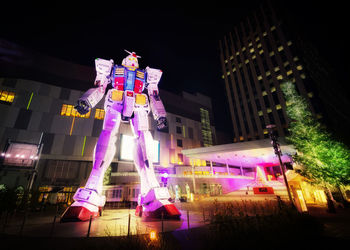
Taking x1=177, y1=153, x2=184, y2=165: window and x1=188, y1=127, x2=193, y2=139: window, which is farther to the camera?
x1=188, y1=127, x2=193, y2=139: window

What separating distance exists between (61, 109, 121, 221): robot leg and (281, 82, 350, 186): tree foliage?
12.2 m

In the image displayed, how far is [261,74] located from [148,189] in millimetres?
48406

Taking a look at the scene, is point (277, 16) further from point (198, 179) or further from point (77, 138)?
point (77, 138)

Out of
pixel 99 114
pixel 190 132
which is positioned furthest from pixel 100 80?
pixel 190 132

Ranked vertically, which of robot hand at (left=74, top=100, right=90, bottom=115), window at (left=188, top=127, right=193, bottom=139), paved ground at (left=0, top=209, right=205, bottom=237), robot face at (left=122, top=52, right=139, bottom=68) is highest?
window at (left=188, top=127, right=193, bottom=139)

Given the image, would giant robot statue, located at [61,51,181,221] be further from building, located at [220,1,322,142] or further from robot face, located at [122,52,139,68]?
building, located at [220,1,322,142]

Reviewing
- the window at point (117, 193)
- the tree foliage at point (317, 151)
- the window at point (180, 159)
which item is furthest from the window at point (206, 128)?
the tree foliage at point (317, 151)

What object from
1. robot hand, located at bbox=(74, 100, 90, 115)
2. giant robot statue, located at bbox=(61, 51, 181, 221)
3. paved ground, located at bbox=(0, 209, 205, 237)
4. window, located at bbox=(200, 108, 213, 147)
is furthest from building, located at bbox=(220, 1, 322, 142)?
robot hand, located at bbox=(74, 100, 90, 115)

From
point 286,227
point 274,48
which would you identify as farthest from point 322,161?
point 274,48

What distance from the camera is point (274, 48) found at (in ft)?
140

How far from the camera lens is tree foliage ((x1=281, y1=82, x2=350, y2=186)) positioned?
10148 mm

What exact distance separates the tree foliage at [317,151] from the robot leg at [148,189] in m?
9.93

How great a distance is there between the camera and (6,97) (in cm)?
2086

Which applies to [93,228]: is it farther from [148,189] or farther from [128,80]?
[128,80]
